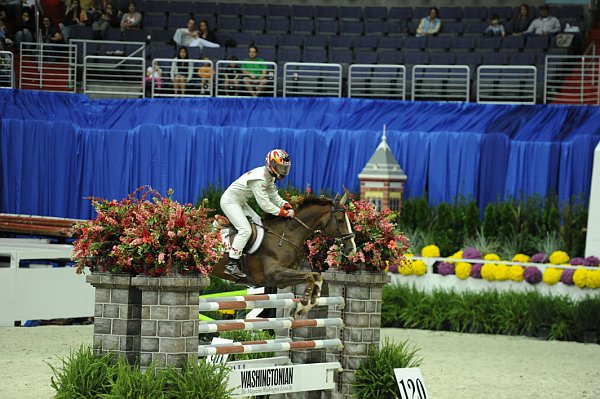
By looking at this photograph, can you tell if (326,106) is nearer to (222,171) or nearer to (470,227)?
(222,171)

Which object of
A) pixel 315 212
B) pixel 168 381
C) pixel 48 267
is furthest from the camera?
pixel 48 267

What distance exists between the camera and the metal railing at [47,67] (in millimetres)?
24312

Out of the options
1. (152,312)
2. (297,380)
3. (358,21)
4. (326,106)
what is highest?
(358,21)

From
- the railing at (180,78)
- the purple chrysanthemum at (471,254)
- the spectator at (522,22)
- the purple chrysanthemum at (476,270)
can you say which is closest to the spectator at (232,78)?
the railing at (180,78)

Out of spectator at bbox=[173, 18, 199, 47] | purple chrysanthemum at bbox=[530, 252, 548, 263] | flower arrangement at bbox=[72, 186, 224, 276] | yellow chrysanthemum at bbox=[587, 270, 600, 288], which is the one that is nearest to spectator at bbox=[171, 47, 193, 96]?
spectator at bbox=[173, 18, 199, 47]

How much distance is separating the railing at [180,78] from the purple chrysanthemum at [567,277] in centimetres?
918

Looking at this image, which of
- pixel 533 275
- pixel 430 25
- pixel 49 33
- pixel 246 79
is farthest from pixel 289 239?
pixel 430 25

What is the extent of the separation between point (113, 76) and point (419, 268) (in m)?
10.0

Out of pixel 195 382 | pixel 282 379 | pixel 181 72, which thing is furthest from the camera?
pixel 181 72

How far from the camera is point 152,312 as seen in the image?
8.60 meters

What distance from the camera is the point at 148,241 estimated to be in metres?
8.66

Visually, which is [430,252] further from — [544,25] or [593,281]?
[544,25]

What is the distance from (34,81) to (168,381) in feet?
59.0

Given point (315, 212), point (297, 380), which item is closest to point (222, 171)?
point (315, 212)
